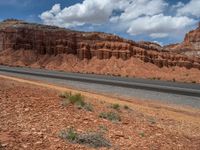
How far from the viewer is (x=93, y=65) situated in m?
88.9

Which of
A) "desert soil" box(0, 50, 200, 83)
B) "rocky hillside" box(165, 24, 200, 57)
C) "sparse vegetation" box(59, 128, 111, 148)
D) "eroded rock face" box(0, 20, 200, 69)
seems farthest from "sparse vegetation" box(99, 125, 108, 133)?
"rocky hillside" box(165, 24, 200, 57)

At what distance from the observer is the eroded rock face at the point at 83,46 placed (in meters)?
93.6

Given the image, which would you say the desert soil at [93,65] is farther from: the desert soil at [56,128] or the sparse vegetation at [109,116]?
the desert soil at [56,128]

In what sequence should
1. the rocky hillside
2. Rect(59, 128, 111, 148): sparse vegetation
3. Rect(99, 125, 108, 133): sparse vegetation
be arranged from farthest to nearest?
the rocky hillside → Rect(99, 125, 108, 133): sparse vegetation → Rect(59, 128, 111, 148): sparse vegetation

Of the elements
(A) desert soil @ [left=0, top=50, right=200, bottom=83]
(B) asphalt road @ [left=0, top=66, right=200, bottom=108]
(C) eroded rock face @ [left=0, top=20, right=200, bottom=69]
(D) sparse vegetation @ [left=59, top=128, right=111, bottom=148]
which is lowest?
(B) asphalt road @ [left=0, top=66, right=200, bottom=108]

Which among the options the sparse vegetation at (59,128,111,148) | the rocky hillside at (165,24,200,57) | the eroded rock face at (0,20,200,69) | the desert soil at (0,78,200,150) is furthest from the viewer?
the rocky hillside at (165,24,200,57)

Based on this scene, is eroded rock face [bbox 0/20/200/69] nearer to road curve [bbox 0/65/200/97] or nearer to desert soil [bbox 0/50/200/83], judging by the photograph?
desert soil [bbox 0/50/200/83]

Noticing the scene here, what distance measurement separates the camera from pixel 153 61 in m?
95.2

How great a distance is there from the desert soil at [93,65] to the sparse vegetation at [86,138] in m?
67.5

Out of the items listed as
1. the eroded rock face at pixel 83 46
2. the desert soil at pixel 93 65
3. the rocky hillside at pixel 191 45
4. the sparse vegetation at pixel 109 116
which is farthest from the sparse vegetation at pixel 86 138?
the rocky hillside at pixel 191 45

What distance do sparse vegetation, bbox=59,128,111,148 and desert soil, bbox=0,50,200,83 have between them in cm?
6753

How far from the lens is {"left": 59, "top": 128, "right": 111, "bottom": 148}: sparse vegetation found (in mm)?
8141

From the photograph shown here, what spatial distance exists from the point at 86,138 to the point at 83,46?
294ft

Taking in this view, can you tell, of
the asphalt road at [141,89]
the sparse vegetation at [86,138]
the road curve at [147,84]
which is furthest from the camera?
the road curve at [147,84]
